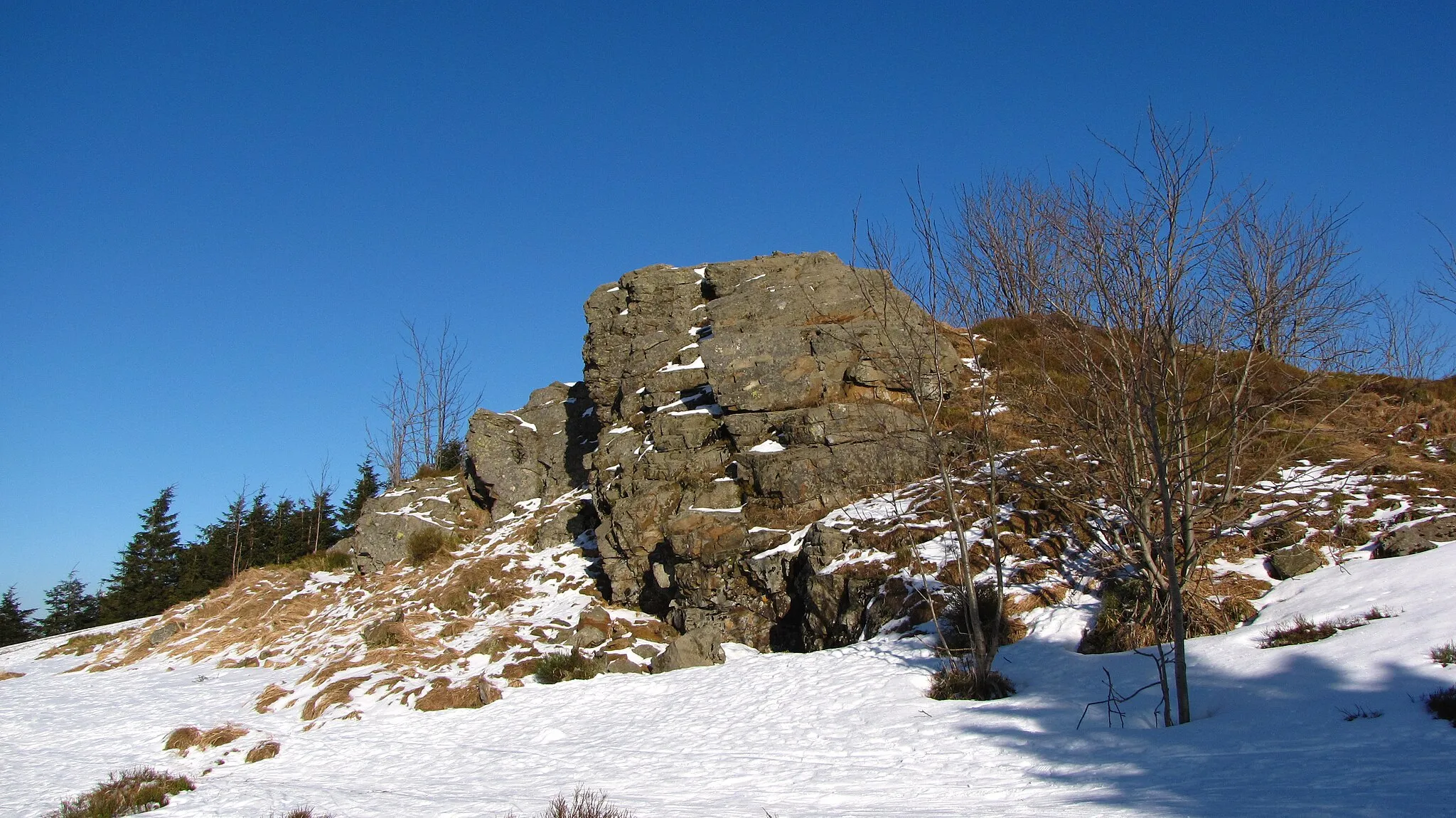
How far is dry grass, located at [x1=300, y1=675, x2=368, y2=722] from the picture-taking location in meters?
14.0

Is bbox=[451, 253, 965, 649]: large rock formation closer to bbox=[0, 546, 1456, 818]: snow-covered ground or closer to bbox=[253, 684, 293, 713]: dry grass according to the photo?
bbox=[0, 546, 1456, 818]: snow-covered ground

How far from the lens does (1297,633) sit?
8430 millimetres

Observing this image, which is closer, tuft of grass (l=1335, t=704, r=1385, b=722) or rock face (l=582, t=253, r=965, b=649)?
tuft of grass (l=1335, t=704, r=1385, b=722)

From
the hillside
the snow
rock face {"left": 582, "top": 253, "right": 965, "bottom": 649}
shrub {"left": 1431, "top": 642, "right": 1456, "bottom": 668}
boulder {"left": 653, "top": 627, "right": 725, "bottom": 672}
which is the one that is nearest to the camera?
shrub {"left": 1431, "top": 642, "right": 1456, "bottom": 668}

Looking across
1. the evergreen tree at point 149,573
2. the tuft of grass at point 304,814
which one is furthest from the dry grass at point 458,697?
the evergreen tree at point 149,573

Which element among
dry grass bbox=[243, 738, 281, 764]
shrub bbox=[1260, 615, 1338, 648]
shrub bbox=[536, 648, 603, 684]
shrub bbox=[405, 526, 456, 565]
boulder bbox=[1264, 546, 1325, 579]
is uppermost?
shrub bbox=[405, 526, 456, 565]

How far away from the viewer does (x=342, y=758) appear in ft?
35.9

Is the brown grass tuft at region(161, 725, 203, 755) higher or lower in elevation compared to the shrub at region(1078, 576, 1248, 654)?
lower

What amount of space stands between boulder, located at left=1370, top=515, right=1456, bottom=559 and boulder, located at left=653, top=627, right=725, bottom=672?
10.2 meters

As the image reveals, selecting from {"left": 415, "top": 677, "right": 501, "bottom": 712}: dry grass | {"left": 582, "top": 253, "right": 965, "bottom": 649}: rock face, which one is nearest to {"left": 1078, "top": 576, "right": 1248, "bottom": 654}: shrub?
{"left": 582, "top": 253, "right": 965, "bottom": 649}: rock face

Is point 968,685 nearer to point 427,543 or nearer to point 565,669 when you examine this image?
point 565,669

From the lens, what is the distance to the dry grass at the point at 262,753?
37.4 feet

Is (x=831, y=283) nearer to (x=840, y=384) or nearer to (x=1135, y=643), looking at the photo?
(x=840, y=384)

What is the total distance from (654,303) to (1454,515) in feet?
67.7
